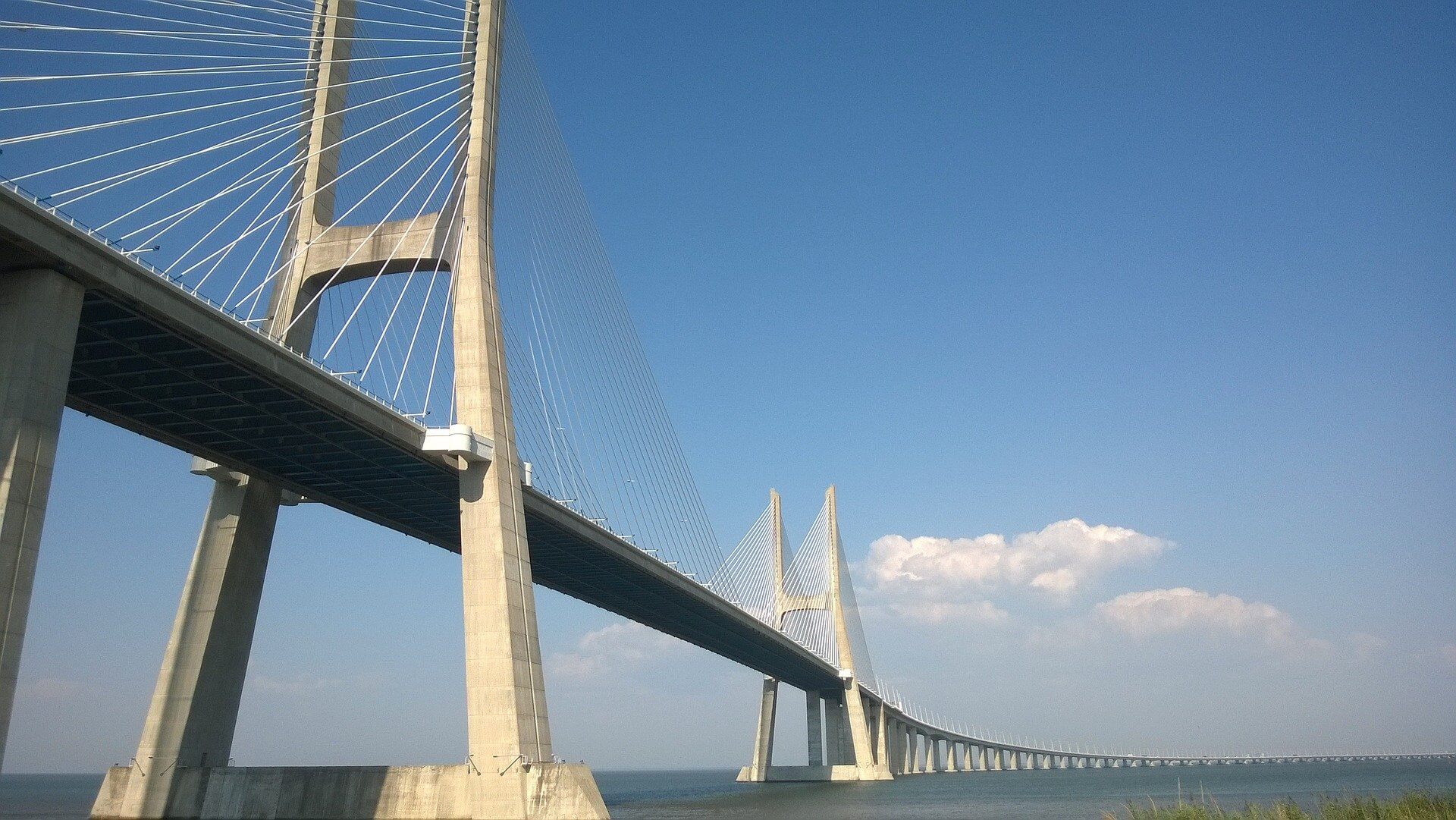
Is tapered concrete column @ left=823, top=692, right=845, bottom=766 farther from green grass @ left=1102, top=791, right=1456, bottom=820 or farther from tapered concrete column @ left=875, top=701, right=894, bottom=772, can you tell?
green grass @ left=1102, top=791, right=1456, bottom=820

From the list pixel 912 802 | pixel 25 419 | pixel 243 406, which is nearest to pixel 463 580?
pixel 243 406

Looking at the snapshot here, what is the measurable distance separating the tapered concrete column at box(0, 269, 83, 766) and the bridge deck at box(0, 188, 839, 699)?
1.86ft

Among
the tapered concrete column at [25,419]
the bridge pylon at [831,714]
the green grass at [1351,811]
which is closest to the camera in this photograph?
the green grass at [1351,811]

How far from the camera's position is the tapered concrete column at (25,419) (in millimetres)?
18312

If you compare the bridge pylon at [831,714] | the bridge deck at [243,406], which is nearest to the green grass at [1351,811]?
the bridge deck at [243,406]

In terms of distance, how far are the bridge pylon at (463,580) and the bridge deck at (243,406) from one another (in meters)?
2.00

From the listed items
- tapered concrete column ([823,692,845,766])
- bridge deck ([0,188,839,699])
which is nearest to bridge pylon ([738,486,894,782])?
tapered concrete column ([823,692,845,766])

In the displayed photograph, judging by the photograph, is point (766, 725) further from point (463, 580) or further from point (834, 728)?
point (463, 580)

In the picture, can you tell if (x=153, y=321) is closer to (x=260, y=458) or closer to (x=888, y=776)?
(x=260, y=458)

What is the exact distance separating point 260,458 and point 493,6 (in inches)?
576

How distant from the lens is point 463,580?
29750mm

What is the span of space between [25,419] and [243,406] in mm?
7991

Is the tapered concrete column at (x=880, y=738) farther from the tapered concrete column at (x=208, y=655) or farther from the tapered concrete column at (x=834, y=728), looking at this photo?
the tapered concrete column at (x=208, y=655)

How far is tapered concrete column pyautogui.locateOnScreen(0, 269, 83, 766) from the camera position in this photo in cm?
1831
